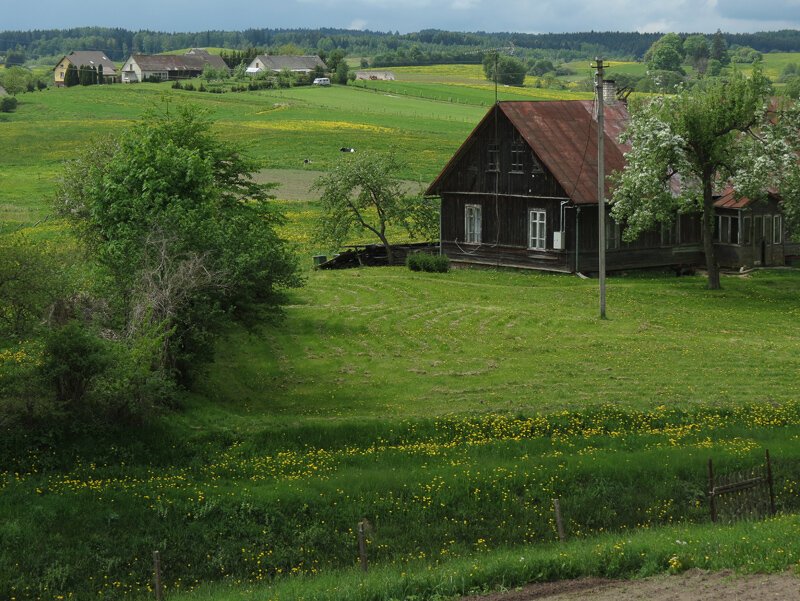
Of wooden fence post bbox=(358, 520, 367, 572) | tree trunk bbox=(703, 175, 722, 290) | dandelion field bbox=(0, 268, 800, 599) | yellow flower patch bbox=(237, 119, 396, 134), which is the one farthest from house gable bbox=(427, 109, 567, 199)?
yellow flower patch bbox=(237, 119, 396, 134)

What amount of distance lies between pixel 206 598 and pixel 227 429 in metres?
8.76

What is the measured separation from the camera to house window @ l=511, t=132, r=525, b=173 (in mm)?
55594

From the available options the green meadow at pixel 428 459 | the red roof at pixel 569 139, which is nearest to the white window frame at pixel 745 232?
the red roof at pixel 569 139

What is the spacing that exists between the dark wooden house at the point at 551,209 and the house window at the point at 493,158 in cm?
5

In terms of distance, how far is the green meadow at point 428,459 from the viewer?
20.6 m

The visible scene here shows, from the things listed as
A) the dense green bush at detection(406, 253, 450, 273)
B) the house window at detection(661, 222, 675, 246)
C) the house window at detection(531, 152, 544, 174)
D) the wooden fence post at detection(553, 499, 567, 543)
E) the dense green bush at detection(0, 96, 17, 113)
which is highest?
the dense green bush at detection(0, 96, 17, 113)

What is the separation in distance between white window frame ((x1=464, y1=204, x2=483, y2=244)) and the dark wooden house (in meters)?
→ 0.05

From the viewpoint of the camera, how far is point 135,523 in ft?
73.0

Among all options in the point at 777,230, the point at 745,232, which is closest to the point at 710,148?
the point at 745,232

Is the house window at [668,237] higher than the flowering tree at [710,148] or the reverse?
the reverse

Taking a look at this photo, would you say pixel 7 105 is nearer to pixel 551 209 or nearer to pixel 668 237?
pixel 551 209

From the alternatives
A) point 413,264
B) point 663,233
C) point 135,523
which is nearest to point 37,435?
point 135,523

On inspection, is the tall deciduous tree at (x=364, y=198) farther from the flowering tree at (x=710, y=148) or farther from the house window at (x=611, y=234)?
the flowering tree at (x=710, y=148)

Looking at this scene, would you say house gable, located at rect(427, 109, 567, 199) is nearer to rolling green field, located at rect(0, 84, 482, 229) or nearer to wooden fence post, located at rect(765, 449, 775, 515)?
rolling green field, located at rect(0, 84, 482, 229)
